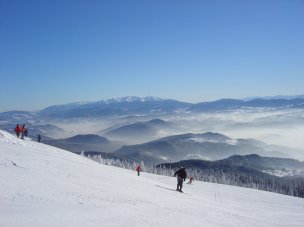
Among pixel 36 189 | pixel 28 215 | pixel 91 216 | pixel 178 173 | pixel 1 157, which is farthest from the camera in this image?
pixel 178 173

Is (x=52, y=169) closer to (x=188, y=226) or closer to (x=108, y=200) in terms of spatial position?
(x=108, y=200)

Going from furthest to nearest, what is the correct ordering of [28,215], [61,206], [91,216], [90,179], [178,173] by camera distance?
[178,173] → [90,179] → [61,206] → [91,216] → [28,215]

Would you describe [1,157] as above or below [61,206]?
above

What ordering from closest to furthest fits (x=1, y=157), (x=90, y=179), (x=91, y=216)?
(x=91, y=216) < (x=90, y=179) < (x=1, y=157)

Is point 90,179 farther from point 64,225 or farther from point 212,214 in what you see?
point 64,225

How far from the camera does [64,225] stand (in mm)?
13508

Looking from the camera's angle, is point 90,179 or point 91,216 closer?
point 91,216

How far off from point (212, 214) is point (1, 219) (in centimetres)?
1192

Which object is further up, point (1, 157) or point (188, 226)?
point (1, 157)

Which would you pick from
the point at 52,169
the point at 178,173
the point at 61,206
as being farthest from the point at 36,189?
the point at 178,173

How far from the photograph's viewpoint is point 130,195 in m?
21.8

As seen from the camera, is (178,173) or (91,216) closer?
(91,216)

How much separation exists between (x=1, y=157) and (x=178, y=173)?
54.0 feet

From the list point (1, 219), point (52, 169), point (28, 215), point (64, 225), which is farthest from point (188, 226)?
point (52, 169)
